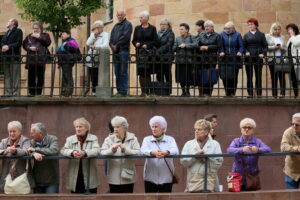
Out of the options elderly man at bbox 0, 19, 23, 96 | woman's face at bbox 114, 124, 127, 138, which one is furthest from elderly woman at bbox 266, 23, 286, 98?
elderly man at bbox 0, 19, 23, 96

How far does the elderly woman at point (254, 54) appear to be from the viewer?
17672 millimetres

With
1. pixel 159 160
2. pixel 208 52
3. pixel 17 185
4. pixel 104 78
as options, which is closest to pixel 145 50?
pixel 104 78

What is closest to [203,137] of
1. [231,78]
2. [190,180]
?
[190,180]

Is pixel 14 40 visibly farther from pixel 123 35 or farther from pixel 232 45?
pixel 232 45

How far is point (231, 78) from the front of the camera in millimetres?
17703

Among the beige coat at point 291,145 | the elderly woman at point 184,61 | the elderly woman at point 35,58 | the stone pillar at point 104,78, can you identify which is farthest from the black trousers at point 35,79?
the beige coat at point 291,145

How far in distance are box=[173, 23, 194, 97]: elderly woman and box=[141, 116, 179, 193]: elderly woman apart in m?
3.61

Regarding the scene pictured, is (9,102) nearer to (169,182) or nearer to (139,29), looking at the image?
(139,29)

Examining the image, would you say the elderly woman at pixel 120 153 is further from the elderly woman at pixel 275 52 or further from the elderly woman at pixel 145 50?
the elderly woman at pixel 275 52

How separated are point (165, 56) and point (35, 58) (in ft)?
8.46

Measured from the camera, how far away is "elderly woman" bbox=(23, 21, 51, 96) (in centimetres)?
1748

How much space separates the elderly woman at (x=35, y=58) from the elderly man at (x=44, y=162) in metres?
3.69

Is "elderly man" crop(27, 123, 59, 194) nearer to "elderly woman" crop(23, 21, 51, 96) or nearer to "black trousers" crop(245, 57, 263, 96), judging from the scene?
"elderly woman" crop(23, 21, 51, 96)

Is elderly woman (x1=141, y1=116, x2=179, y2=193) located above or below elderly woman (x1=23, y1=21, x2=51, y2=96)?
below
